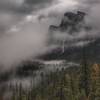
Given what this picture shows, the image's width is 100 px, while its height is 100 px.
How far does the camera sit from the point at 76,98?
121 m

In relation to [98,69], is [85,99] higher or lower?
lower

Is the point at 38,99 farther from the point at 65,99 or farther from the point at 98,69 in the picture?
the point at 98,69

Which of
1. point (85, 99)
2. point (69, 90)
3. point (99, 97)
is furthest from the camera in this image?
point (69, 90)

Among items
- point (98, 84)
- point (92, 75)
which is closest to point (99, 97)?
point (98, 84)

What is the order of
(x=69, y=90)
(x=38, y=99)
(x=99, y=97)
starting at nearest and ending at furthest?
(x=99, y=97)
(x=69, y=90)
(x=38, y=99)

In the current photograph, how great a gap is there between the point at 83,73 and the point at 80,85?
6.01 m

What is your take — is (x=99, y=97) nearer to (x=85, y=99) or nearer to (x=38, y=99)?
(x=85, y=99)

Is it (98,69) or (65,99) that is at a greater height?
(98,69)

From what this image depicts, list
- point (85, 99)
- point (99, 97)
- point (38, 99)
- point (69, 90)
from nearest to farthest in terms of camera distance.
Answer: point (99, 97), point (85, 99), point (69, 90), point (38, 99)

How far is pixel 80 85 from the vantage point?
121938 millimetres

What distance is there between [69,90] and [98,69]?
14.1 metres

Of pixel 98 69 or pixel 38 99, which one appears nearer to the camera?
pixel 98 69

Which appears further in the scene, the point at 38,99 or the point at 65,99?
the point at 38,99

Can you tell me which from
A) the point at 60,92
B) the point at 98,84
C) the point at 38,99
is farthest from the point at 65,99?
the point at 38,99
